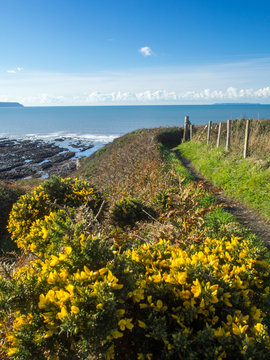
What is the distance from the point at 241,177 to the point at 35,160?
104 ft

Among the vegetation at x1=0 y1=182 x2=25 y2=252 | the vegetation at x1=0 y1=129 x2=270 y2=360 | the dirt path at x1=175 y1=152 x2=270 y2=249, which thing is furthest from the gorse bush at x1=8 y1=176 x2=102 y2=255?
the vegetation at x1=0 y1=129 x2=270 y2=360

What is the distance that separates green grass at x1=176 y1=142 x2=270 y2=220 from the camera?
7715 mm

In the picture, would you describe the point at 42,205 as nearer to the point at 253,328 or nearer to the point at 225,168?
the point at 253,328

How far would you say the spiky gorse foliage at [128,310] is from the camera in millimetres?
1724

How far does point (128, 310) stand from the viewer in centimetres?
205

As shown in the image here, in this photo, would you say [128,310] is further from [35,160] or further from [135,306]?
[35,160]

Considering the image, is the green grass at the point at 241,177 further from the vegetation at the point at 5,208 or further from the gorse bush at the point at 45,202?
the vegetation at the point at 5,208

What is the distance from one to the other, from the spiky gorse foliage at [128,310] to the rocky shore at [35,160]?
90.6 feet

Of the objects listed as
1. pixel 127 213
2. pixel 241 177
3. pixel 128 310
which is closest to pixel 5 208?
pixel 127 213

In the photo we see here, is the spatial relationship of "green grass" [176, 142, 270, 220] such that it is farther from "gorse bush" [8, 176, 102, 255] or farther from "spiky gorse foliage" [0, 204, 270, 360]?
"spiky gorse foliage" [0, 204, 270, 360]

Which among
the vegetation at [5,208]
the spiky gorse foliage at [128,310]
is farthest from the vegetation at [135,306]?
the vegetation at [5,208]

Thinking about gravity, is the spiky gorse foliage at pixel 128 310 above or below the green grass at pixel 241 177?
above

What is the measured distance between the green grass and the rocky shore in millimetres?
20463

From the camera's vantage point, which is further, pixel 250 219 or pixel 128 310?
pixel 250 219
